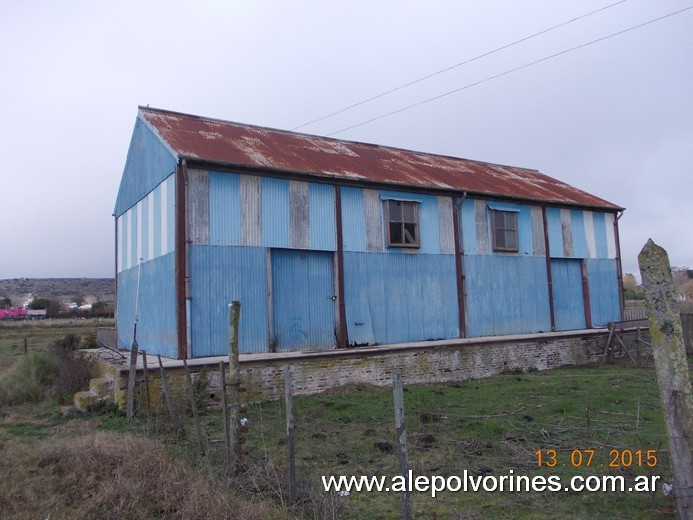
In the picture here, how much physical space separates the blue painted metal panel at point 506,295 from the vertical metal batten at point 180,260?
9.33 m

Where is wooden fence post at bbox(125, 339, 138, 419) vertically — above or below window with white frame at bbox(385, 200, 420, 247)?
below

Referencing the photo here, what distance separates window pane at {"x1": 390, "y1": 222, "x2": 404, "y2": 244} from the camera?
1759 cm

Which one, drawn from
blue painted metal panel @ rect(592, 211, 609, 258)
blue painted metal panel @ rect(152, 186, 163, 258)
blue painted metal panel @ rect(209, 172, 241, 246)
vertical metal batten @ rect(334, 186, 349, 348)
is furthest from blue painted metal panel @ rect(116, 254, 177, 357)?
blue painted metal panel @ rect(592, 211, 609, 258)

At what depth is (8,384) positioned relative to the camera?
1440 cm

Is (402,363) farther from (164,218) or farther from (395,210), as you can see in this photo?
(164,218)

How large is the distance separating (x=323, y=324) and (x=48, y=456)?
9.11 m

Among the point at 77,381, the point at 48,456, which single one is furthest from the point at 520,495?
the point at 77,381

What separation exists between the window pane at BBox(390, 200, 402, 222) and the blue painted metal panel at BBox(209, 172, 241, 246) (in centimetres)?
496

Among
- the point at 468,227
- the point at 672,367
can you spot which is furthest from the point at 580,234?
the point at 672,367

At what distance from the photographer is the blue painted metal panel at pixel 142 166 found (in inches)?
619

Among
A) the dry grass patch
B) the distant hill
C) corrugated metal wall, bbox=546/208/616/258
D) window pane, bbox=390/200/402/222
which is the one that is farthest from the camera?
the distant hill

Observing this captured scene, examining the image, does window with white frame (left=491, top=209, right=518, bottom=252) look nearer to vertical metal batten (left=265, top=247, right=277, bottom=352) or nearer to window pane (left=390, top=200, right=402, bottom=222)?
window pane (left=390, top=200, right=402, bottom=222)

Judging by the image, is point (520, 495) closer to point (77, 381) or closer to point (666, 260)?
point (666, 260)

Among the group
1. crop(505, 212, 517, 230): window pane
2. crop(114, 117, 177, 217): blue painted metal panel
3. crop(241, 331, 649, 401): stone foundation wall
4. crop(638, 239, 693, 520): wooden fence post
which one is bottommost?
crop(241, 331, 649, 401): stone foundation wall
